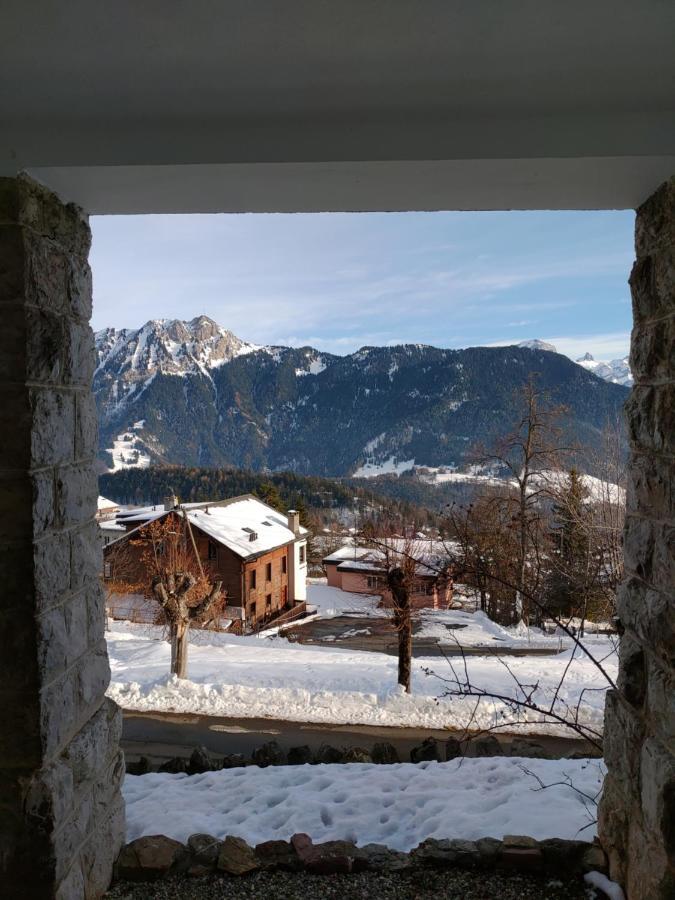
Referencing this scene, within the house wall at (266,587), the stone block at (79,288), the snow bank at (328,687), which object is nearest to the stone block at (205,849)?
the stone block at (79,288)

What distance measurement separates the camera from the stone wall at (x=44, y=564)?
142cm

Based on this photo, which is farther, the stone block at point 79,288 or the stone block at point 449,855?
the stone block at point 449,855

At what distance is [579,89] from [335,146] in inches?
23.7

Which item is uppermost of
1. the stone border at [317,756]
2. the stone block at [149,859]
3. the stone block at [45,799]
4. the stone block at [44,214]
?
the stone block at [44,214]

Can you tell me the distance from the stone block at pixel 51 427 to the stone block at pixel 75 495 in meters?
0.05

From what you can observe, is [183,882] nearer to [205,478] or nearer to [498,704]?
[498,704]

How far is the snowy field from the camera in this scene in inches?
315

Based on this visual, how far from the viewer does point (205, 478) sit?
174 ft

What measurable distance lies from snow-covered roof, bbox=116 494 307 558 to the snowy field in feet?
22.9

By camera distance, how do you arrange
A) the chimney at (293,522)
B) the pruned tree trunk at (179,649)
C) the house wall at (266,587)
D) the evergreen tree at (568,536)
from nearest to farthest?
the pruned tree trunk at (179,649)
the evergreen tree at (568,536)
the house wall at (266,587)
the chimney at (293,522)

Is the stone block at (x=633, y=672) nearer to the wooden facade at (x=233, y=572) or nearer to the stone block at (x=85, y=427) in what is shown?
the stone block at (x=85, y=427)

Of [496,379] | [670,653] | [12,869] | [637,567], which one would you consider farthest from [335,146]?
[496,379]

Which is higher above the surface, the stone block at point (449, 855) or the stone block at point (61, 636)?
the stone block at point (61, 636)

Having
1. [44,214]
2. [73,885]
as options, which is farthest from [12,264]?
[73,885]
